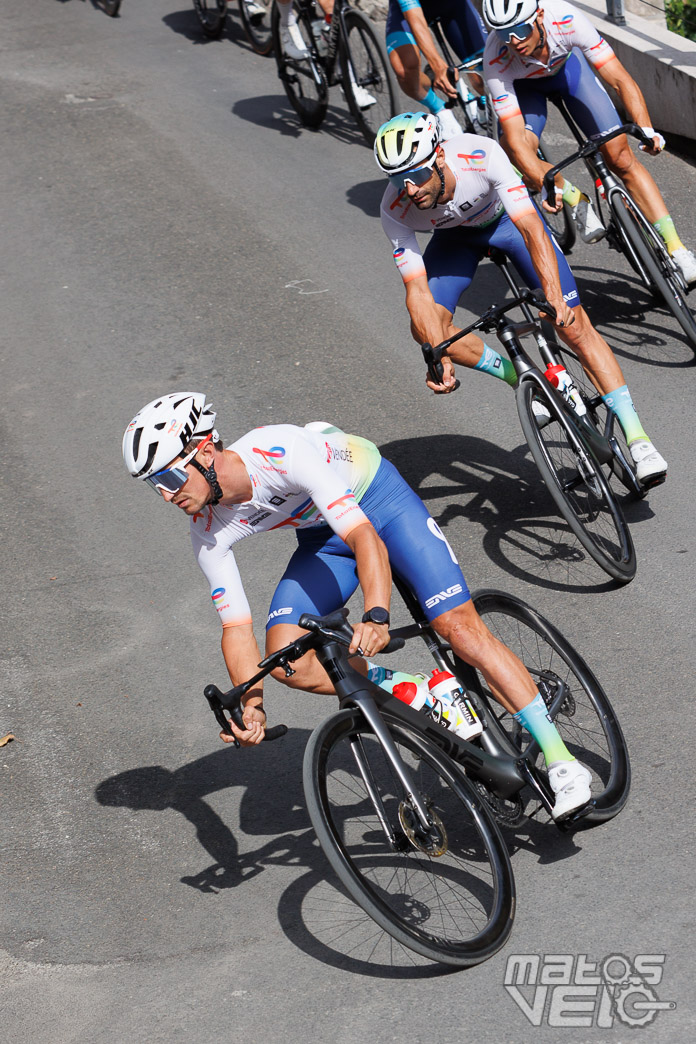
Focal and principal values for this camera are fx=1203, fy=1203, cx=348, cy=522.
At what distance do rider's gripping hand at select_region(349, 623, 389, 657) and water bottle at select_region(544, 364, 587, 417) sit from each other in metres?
2.61

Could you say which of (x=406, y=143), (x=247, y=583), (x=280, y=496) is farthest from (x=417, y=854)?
(x=406, y=143)

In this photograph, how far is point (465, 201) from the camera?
6.30m

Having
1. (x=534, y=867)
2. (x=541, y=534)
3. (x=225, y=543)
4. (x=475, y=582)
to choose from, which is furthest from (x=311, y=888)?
(x=541, y=534)

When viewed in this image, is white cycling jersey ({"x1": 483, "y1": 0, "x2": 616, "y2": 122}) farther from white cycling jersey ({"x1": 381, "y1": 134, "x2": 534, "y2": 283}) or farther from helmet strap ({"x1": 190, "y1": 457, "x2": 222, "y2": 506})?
helmet strap ({"x1": 190, "y1": 457, "x2": 222, "y2": 506})

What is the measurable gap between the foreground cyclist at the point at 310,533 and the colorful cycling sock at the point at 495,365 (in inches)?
71.3

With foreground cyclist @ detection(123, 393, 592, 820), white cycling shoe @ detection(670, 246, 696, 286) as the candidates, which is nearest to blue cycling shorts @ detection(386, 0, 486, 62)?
white cycling shoe @ detection(670, 246, 696, 286)

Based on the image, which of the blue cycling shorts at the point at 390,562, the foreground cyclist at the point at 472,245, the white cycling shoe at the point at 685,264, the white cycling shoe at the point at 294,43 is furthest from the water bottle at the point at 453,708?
the white cycling shoe at the point at 294,43

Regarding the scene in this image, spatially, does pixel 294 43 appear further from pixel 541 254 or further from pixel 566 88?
pixel 541 254

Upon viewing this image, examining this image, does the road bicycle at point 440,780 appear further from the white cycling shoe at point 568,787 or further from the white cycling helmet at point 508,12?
the white cycling helmet at point 508,12

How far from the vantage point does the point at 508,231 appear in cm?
659

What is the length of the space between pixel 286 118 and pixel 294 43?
785 millimetres

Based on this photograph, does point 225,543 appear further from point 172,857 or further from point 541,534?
point 541,534

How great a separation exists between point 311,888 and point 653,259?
457 cm

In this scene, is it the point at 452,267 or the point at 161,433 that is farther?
the point at 452,267
